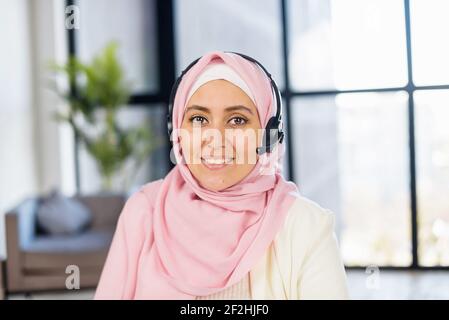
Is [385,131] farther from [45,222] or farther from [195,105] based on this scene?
[195,105]

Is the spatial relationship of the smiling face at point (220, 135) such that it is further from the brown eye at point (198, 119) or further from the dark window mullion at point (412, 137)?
the dark window mullion at point (412, 137)

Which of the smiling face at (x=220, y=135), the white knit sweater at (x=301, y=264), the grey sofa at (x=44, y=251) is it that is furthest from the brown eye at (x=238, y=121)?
the grey sofa at (x=44, y=251)

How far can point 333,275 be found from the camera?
3.63ft

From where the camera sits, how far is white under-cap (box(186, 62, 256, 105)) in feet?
3.73

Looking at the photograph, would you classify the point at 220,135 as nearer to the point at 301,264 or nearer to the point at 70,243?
the point at 301,264

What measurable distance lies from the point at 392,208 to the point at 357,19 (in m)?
1.22

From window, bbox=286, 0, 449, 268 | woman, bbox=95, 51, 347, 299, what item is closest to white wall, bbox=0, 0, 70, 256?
window, bbox=286, 0, 449, 268

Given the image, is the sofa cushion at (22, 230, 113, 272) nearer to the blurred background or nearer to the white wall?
the blurred background

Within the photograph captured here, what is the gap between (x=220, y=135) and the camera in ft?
3.80

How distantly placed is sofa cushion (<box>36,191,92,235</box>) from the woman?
2.66 m

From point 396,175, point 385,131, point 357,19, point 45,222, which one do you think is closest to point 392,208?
point 396,175

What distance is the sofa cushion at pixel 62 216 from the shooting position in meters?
3.80

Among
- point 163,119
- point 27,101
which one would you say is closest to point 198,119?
point 27,101

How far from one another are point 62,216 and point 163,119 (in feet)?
3.34
